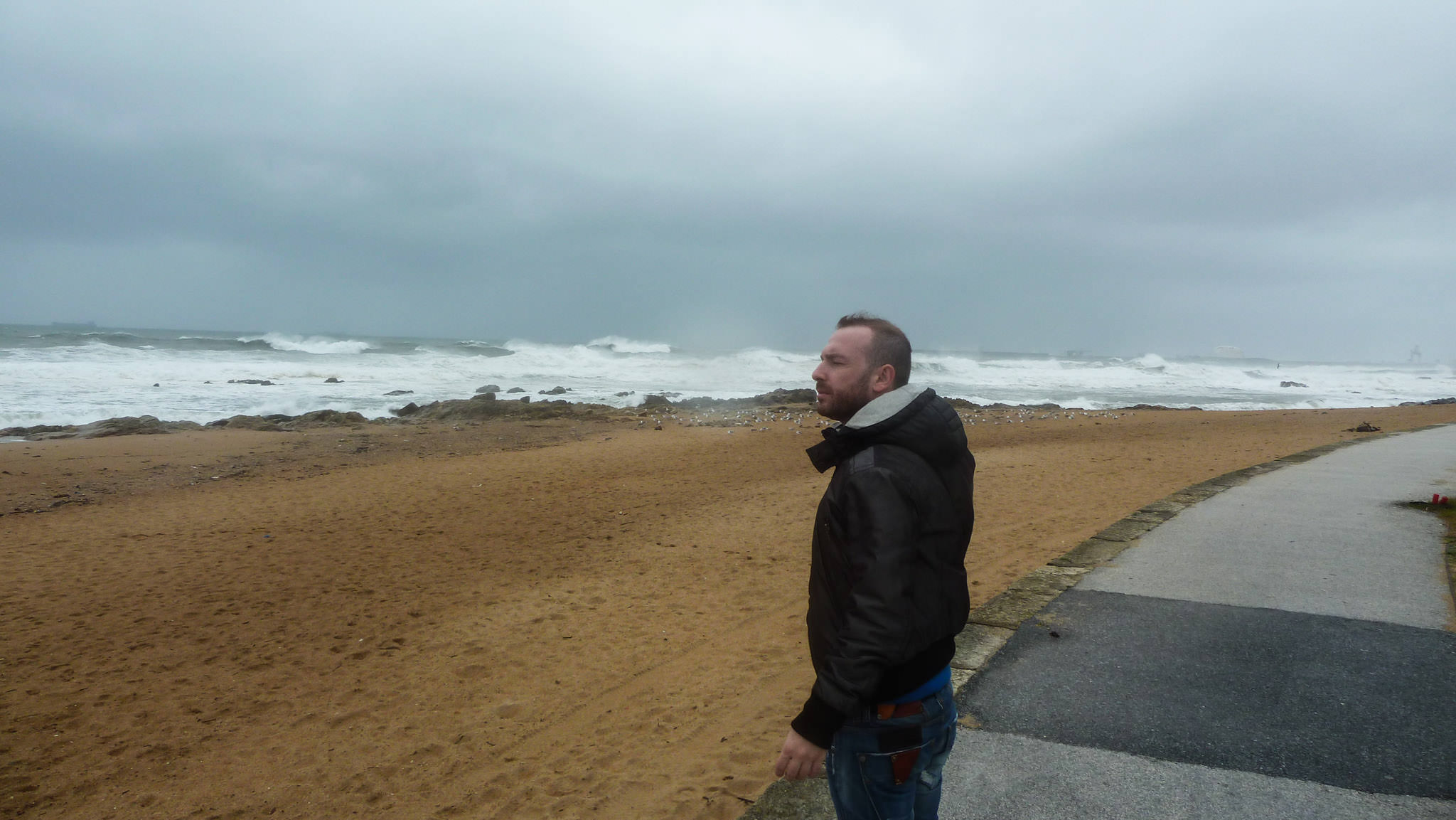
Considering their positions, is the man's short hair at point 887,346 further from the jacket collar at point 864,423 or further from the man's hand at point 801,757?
the man's hand at point 801,757

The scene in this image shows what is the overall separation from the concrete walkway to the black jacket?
1286 mm

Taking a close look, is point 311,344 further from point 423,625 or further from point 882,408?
point 882,408

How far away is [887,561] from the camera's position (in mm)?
1610

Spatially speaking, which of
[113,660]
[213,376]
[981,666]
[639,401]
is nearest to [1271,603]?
[981,666]

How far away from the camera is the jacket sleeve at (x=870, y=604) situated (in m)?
1.60

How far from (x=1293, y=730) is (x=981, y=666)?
1.20m

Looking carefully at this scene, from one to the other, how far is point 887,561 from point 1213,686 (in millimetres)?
2796

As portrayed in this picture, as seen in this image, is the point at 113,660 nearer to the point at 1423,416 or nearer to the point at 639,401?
the point at 639,401

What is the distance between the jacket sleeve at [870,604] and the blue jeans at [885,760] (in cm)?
12

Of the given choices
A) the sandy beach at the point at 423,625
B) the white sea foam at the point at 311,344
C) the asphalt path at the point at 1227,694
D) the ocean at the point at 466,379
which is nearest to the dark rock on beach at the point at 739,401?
the ocean at the point at 466,379

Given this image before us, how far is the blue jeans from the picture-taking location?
1741 millimetres

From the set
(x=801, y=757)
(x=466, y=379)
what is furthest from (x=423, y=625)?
(x=466, y=379)

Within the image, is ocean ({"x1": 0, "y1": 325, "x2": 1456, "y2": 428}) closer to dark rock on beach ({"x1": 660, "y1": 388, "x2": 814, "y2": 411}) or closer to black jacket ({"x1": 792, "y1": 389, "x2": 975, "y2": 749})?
dark rock on beach ({"x1": 660, "y1": 388, "x2": 814, "y2": 411})

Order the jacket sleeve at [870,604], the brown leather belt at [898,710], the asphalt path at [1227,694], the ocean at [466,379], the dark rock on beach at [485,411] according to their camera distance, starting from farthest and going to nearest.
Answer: the ocean at [466,379], the dark rock on beach at [485,411], the asphalt path at [1227,694], the brown leather belt at [898,710], the jacket sleeve at [870,604]
